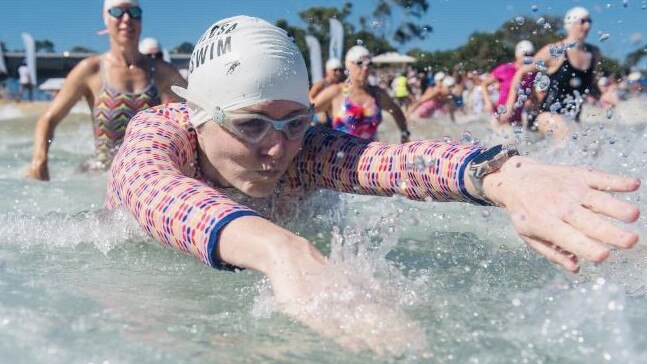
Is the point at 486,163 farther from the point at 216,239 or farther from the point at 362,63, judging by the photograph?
the point at 362,63

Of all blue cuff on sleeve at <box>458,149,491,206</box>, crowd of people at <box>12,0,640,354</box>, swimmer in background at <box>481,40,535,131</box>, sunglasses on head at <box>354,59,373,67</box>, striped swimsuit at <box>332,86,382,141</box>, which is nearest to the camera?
crowd of people at <box>12,0,640,354</box>

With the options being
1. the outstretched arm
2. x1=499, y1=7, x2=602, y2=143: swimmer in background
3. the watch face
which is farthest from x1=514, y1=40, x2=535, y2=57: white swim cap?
the watch face

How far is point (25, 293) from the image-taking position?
2209 millimetres

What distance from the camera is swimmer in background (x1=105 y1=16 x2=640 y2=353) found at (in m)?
1.73

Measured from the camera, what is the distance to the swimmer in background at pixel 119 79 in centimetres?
541

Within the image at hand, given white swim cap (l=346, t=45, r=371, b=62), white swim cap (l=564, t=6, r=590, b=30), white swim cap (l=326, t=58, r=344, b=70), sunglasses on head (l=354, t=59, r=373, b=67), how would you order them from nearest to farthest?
white swim cap (l=564, t=6, r=590, b=30)
sunglasses on head (l=354, t=59, r=373, b=67)
white swim cap (l=346, t=45, r=371, b=62)
white swim cap (l=326, t=58, r=344, b=70)

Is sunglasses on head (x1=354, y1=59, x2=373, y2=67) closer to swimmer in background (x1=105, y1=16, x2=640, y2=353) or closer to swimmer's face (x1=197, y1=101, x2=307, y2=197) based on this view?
swimmer in background (x1=105, y1=16, x2=640, y2=353)

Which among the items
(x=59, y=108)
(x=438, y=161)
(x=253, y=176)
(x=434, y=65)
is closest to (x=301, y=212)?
(x=253, y=176)

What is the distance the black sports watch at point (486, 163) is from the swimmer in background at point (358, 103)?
598 centimetres

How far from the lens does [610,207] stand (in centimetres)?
179

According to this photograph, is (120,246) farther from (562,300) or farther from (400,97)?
(400,97)

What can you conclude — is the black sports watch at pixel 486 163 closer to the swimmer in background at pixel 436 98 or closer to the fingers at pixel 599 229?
the fingers at pixel 599 229

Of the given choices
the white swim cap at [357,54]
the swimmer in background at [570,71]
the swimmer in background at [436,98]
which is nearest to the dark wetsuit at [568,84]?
the swimmer in background at [570,71]

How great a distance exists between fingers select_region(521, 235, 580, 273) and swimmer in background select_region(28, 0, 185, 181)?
390cm
